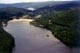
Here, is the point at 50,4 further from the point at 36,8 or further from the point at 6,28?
the point at 6,28

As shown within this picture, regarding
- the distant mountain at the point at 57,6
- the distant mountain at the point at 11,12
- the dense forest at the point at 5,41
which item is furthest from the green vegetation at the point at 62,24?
the dense forest at the point at 5,41

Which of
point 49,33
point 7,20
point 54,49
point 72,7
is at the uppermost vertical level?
point 72,7

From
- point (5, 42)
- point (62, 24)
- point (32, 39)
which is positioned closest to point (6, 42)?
point (5, 42)

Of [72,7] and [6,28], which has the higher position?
[72,7]

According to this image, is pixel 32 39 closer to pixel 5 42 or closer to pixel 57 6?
pixel 5 42

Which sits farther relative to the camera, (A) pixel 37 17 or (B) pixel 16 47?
(A) pixel 37 17

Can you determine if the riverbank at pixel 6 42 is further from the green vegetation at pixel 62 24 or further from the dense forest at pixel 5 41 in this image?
the green vegetation at pixel 62 24

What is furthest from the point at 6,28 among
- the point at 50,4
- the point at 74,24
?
the point at 74,24
